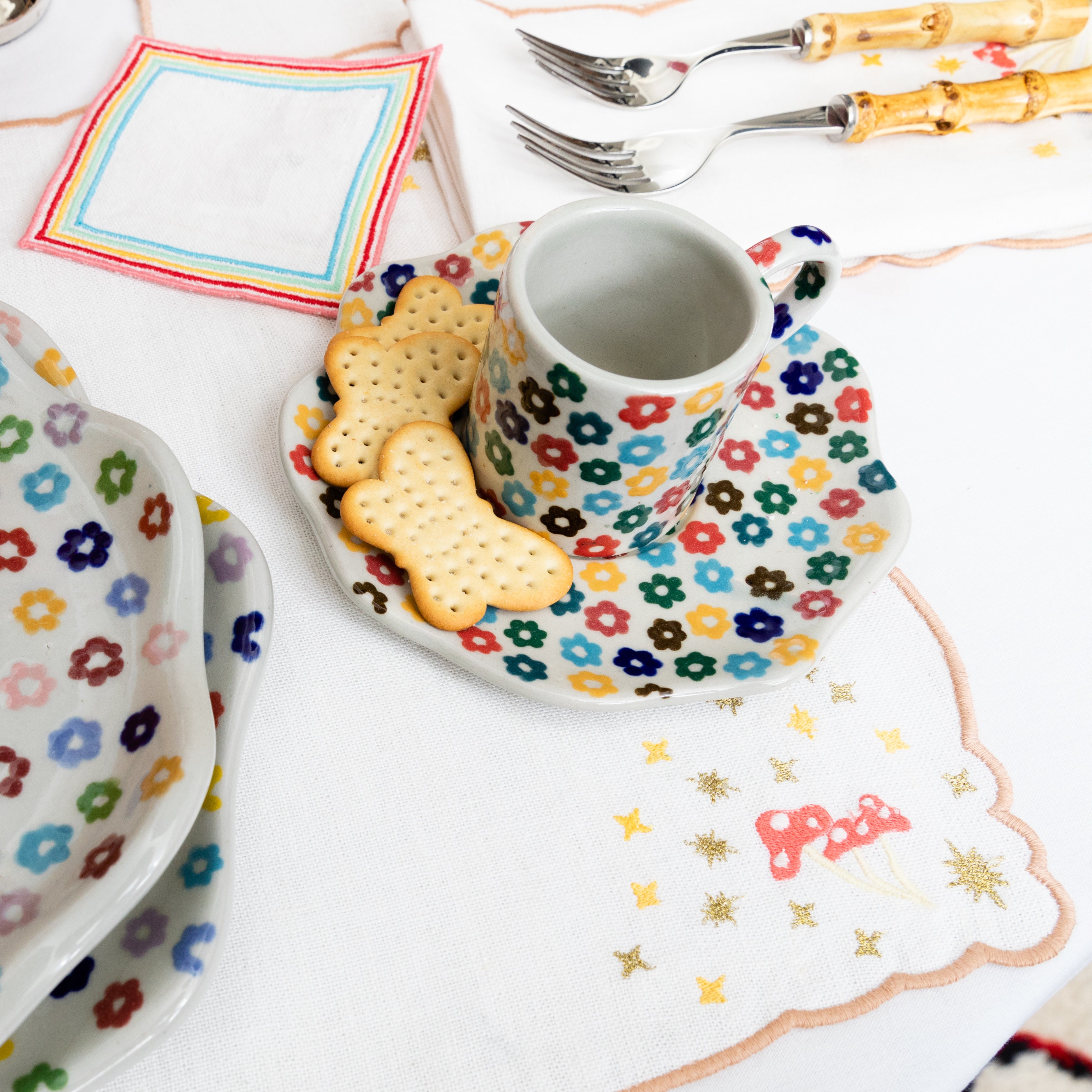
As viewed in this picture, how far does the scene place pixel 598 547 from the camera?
0.42m

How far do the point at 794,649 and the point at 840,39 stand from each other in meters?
0.52

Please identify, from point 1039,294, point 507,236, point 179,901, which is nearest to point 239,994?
point 179,901

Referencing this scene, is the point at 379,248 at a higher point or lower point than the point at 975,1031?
higher

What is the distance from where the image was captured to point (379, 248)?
1.78 ft

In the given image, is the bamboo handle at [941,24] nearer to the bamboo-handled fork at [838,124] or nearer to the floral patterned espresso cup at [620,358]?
the bamboo-handled fork at [838,124]

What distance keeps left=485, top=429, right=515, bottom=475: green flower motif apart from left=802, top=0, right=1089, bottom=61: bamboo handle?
47 centimetres

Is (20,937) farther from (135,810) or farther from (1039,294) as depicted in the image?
(1039,294)

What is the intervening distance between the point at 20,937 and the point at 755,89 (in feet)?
2.25

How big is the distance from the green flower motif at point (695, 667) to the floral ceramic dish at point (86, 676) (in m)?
0.20

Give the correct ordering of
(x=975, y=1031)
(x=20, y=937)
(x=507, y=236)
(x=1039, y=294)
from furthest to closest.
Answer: (x=1039, y=294), (x=507, y=236), (x=975, y=1031), (x=20, y=937)

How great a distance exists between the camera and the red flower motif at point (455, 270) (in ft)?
1.63

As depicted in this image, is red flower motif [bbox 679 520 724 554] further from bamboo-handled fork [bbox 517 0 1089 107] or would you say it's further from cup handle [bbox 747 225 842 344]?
bamboo-handled fork [bbox 517 0 1089 107]

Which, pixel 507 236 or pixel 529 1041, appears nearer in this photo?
pixel 529 1041

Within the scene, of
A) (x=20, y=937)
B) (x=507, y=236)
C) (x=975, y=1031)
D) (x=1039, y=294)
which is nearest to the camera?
(x=20, y=937)
